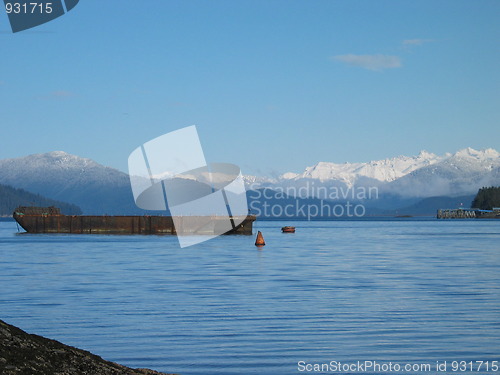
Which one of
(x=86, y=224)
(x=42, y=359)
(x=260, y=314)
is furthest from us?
(x=86, y=224)

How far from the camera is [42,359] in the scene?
14.1 metres

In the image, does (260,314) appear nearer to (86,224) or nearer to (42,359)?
(42,359)

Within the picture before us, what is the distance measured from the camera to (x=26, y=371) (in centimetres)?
1303

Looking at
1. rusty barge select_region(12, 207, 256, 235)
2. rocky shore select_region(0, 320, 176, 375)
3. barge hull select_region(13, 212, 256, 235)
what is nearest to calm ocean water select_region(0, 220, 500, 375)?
rocky shore select_region(0, 320, 176, 375)

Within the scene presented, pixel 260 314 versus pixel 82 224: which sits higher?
pixel 260 314

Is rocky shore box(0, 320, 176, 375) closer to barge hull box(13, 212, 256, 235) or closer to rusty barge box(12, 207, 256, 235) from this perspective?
rusty barge box(12, 207, 256, 235)

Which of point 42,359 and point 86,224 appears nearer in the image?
point 42,359

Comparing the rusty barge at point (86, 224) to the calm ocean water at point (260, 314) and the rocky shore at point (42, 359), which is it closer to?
the calm ocean water at point (260, 314)

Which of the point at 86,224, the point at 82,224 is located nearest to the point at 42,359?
the point at 86,224

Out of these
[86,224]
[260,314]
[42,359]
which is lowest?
[86,224]

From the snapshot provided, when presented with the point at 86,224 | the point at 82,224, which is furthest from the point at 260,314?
the point at 82,224

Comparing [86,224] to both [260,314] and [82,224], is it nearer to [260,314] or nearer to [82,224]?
[82,224]

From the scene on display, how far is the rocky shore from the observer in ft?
43.4

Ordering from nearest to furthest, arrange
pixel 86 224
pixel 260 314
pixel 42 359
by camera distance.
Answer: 1. pixel 42 359
2. pixel 260 314
3. pixel 86 224
